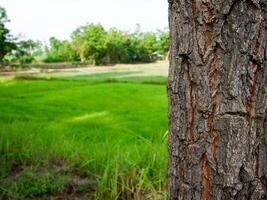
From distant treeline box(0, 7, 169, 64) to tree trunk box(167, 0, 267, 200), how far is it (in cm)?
279

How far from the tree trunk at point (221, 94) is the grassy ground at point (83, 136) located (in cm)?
77

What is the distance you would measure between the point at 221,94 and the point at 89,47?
11.9 feet

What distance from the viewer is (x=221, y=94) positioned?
0.68 meters

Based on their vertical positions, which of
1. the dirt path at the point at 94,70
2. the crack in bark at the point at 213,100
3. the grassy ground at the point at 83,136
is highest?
the crack in bark at the point at 213,100

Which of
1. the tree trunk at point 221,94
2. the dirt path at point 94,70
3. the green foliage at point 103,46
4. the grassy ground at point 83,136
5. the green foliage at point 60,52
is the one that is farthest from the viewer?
the dirt path at point 94,70

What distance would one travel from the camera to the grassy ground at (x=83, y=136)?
5.30 ft

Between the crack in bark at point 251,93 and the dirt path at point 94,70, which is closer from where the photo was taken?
the crack in bark at point 251,93

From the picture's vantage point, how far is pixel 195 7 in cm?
69

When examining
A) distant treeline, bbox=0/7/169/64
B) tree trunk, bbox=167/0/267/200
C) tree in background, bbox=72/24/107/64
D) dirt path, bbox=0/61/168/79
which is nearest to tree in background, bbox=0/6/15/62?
distant treeline, bbox=0/7/169/64

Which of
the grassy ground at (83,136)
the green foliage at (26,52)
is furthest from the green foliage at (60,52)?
the grassy ground at (83,136)

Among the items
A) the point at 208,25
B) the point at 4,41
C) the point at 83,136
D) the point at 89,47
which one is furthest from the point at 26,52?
the point at 208,25

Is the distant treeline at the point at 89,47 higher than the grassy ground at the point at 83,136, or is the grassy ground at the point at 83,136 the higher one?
the distant treeline at the point at 89,47

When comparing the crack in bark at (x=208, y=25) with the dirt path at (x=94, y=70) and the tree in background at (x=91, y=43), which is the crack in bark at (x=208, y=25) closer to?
the tree in background at (x=91, y=43)

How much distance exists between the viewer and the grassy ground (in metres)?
1.62
